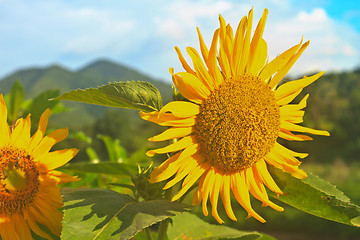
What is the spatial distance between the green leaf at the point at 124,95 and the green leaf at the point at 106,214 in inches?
9.5

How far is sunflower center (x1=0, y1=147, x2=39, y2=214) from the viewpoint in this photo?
0.96 meters

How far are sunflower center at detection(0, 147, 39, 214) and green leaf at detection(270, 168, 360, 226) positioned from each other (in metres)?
0.68

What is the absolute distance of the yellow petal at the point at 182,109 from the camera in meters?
0.96

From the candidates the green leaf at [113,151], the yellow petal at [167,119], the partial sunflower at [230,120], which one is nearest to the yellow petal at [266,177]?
the partial sunflower at [230,120]

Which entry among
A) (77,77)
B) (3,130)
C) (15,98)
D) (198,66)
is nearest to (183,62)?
(198,66)

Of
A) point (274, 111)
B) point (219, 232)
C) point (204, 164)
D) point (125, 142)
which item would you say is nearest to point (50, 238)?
point (204, 164)

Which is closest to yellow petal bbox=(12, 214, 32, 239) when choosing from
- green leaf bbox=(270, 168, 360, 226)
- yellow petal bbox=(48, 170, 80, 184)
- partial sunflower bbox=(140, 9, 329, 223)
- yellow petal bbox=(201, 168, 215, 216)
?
yellow petal bbox=(48, 170, 80, 184)

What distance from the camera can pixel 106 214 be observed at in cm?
90

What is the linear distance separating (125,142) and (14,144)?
39458 millimetres

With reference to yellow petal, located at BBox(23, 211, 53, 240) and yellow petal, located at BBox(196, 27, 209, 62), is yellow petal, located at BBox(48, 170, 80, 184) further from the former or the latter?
yellow petal, located at BBox(196, 27, 209, 62)

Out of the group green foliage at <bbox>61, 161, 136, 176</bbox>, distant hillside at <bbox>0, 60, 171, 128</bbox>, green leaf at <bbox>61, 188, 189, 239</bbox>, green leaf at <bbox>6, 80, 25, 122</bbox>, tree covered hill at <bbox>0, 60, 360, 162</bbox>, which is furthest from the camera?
distant hillside at <bbox>0, 60, 171, 128</bbox>

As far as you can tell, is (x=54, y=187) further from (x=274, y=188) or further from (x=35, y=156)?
(x=274, y=188)

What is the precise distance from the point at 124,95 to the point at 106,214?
0.30 metres

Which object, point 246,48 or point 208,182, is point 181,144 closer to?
point 208,182
